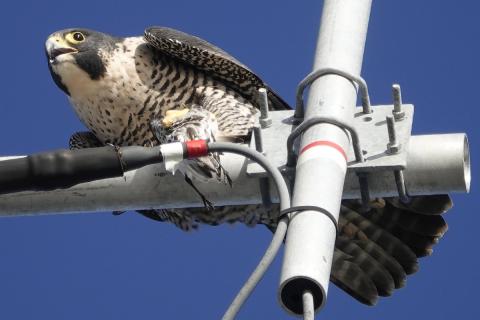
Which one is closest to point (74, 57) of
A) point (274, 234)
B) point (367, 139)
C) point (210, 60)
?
point (210, 60)

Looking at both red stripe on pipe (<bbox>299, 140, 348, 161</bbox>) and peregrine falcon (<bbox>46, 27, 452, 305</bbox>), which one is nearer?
red stripe on pipe (<bbox>299, 140, 348, 161</bbox>)

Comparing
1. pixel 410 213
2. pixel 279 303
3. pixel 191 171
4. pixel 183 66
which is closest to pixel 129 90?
pixel 183 66

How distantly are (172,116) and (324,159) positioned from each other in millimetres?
3871

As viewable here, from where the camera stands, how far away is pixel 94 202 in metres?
5.34

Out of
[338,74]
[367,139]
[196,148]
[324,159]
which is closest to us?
[324,159]

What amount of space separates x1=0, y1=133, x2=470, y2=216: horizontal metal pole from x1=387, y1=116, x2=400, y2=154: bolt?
0.22ft

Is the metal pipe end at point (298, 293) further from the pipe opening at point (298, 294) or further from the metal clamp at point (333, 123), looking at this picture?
the metal clamp at point (333, 123)

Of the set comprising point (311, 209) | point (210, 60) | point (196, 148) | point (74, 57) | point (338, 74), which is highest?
point (210, 60)

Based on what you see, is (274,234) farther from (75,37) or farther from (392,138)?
(75,37)

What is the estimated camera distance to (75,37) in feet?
30.1

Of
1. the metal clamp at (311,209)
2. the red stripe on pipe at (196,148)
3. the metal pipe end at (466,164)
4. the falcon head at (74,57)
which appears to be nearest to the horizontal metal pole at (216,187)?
the metal pipe end at (466,164)

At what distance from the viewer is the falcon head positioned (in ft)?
29.3

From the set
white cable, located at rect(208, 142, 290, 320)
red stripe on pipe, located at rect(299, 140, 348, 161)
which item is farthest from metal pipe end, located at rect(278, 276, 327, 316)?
red stripe on pipe, located at rect(299, 140, 348, 161)

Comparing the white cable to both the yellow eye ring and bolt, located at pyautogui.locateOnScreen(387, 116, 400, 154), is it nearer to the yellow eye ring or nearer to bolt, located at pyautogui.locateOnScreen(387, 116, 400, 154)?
bolt, located at pyautogui.locateOnScreen(387, 116, 400, 154)
